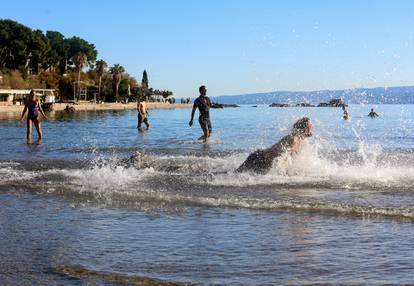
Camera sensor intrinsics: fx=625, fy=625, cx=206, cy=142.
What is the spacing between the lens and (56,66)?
414ft

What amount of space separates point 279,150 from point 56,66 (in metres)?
121

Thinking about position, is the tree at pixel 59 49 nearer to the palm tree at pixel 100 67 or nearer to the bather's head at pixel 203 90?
the palm tree at pixel 100 67

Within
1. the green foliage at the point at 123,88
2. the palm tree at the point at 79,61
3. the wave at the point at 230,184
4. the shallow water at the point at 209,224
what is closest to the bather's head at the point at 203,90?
the wave at the point at 230,184

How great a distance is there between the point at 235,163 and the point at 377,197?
4797 millimetres

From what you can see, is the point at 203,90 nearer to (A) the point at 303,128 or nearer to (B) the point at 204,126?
(B) the point at 204,126

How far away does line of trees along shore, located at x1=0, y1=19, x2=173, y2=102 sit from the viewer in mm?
102188

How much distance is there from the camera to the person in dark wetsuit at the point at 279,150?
35.9 ft

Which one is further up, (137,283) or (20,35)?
(20,35)

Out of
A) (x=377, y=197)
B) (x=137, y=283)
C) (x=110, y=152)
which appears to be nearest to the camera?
(x=137, y=283)

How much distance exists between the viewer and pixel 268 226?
655cm

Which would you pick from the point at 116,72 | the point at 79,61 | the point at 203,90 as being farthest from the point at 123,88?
the point at 203,90

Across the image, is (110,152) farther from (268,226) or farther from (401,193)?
(268,226)

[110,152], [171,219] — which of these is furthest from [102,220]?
[110,152]

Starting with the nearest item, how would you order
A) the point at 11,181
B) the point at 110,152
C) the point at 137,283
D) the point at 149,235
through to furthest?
the point at 137,283, the point at 149,235, the point at 11,181, the point at 110,152
